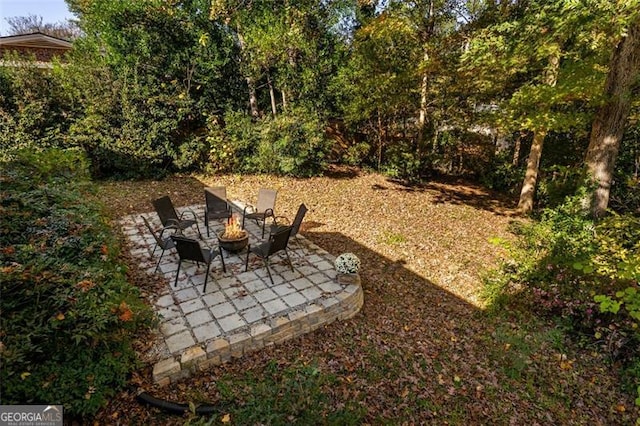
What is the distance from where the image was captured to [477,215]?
8500 mm

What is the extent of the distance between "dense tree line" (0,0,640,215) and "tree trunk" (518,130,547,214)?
38 millimetres

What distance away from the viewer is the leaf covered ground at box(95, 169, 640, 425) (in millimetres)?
2756

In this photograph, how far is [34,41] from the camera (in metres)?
14.8

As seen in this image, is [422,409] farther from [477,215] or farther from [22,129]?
[22,129]

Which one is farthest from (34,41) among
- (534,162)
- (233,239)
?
(534,162)

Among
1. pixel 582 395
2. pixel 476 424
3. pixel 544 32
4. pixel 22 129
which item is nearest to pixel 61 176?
pixel 22 129

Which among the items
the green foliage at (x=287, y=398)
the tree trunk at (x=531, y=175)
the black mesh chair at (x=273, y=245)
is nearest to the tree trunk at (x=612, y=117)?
the tree trunk at (x=531, y=175)

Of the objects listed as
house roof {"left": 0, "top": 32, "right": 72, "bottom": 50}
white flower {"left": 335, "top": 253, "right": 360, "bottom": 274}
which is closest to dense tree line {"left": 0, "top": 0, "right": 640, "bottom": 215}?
white flower {"left": 335, "top": 253, "right": 360, "bottom": 274}

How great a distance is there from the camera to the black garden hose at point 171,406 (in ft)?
8.44

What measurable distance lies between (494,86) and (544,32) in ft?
12.5

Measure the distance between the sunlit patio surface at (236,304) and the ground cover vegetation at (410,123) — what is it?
0.31m

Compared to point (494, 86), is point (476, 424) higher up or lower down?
lower down

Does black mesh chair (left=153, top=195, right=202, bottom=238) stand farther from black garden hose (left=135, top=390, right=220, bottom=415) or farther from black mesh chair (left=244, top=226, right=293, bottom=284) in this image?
black garden hose (left=135, top=390, right=220, bottom=415)

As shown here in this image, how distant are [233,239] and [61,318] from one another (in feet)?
8.92
